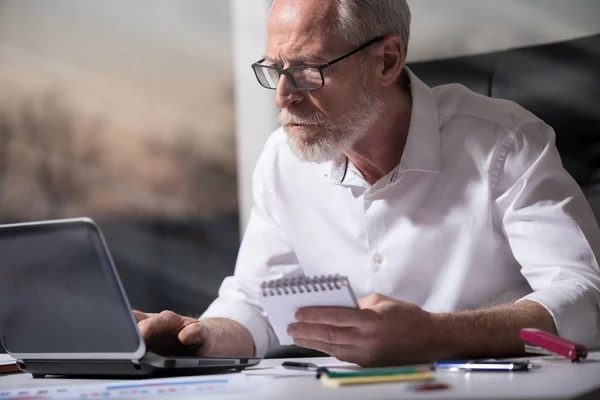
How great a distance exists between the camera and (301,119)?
4.66 ft

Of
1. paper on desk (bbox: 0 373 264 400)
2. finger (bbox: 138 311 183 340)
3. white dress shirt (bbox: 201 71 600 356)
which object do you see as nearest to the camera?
paper on desk (bbox: 0 373 264 400)

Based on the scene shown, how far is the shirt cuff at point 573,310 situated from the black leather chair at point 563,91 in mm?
365

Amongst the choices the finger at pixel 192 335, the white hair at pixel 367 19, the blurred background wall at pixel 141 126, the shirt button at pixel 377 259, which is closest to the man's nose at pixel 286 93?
the white hair at pixel 367 19

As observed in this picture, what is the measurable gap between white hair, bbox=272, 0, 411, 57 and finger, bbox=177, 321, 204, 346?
2.06ft

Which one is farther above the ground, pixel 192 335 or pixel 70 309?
pixel 70 309

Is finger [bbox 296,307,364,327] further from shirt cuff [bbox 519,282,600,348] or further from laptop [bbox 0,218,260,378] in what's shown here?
shirt cuff [bbox 519,282,600,348]

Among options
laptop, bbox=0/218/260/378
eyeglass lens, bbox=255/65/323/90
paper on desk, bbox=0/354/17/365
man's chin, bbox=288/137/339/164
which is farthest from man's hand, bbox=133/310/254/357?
eyeglass lens, bbox=255/65/323/90

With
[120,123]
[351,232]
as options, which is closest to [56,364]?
[351,232]

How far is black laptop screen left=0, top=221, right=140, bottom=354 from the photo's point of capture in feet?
2.73

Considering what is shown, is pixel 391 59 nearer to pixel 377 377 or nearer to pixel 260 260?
pixel 260 260

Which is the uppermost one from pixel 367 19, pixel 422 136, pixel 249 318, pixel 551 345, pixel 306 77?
pixel 367 19

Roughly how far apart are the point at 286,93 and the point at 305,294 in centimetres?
62

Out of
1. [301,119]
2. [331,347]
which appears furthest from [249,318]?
[331,347]

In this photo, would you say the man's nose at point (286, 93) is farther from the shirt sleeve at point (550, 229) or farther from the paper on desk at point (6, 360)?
the paper on desk at point (6, 360)
